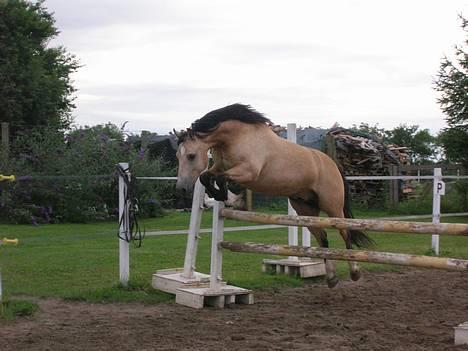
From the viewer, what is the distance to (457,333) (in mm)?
4301

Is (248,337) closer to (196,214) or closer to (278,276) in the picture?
(196,214)

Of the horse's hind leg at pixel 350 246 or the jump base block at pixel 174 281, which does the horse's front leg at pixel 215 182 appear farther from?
the horse's hind leg at pixel 350 246

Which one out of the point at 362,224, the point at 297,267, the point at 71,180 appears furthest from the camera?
the point at 71,180

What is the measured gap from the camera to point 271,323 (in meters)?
5.13

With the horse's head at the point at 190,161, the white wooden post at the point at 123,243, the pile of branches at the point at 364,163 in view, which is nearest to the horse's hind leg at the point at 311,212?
the horse's head at the point at 190,161

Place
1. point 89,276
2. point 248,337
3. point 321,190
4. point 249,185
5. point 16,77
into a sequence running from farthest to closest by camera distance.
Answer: point 16,77, point 89,276, point 321,190, point 249,185, point 248,337

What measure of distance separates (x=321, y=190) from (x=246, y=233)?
20.0 feet

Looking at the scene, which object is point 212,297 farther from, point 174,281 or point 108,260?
point 108,260

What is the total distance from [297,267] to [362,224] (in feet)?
8.73

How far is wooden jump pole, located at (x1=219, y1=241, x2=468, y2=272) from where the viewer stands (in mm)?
4418

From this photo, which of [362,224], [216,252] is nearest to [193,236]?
[216,252]

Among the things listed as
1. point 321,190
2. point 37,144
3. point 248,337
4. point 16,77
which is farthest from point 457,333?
point 16,77

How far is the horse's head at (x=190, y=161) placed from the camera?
516cm

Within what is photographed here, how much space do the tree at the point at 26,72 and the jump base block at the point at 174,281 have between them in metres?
12.1
